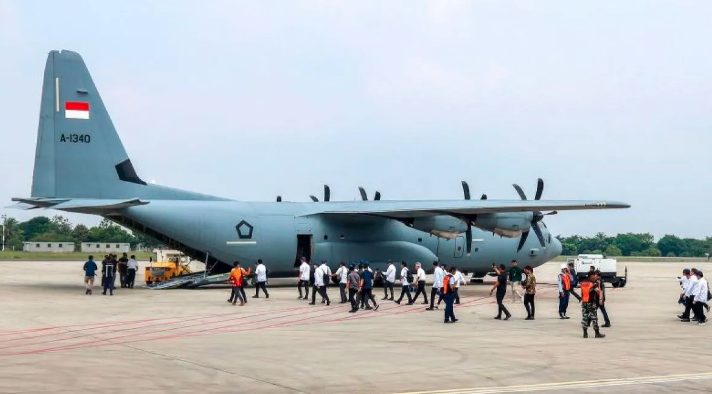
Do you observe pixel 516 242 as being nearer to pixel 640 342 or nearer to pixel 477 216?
pixel 477 216

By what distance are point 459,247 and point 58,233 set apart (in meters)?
117

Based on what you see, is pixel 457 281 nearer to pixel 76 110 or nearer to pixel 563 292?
pixel 563 292

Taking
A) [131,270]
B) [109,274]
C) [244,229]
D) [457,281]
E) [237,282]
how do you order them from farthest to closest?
[131,270] → [244,229] → [109,274] → [237,282] → [457,281]

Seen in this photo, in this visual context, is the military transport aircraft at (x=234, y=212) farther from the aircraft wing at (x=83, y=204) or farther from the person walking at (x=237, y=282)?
the person walking at (x=237, y=282)

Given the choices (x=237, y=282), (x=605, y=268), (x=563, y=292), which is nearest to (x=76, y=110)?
(x=237, y=282)

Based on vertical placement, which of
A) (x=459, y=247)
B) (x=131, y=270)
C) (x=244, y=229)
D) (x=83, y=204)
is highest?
(x=83, y=204)

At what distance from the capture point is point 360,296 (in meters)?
25.9

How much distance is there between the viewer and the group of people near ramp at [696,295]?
22.1 m

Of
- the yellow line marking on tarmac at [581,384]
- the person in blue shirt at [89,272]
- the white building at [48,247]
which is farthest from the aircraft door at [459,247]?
the white building at [48,247]

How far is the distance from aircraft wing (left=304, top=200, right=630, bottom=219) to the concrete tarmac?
6.34 m

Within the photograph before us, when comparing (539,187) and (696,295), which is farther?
(539,187)

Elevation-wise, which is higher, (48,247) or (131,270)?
(48,247)

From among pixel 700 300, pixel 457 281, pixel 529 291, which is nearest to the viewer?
pixel 700 300

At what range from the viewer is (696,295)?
22.1 metres
